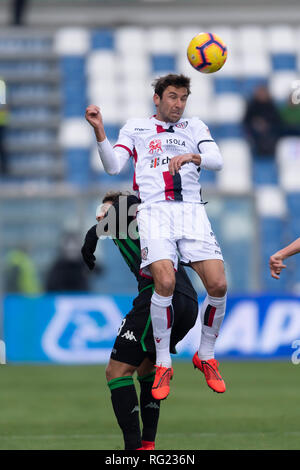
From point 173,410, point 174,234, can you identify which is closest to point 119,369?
point 174,234

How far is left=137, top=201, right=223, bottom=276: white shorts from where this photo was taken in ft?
17.5

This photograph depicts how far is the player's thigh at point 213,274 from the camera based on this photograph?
209 inches

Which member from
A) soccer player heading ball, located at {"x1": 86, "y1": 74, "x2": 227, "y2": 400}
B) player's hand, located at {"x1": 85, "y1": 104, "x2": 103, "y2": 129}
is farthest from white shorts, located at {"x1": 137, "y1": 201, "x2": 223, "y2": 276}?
player's hand, located at {"x1": 85, "y1": 104, "x2": 103, "y2": 129}

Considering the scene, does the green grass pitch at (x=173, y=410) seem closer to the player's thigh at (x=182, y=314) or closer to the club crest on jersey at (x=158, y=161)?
the player's thigh at (x=182, y=314)

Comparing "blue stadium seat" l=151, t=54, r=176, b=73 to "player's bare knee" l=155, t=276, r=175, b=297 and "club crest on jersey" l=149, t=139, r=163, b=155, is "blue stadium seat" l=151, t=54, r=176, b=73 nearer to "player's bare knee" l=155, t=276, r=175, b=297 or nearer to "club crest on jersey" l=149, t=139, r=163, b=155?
"club crest on jersey" l=149, t=139, r=163, b=155

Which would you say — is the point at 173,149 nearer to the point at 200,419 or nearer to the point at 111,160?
the point at 111,160

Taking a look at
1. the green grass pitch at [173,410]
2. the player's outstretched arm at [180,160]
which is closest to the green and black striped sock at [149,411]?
the green grass pitch at [173,410]

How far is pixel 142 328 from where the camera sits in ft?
18.2

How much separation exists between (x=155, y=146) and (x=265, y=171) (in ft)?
44.5

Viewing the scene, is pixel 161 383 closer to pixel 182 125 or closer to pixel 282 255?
pixel 282 255

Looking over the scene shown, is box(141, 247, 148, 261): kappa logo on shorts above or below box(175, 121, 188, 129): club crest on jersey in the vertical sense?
below

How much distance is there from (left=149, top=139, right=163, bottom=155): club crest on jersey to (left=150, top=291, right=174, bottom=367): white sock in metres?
0.83

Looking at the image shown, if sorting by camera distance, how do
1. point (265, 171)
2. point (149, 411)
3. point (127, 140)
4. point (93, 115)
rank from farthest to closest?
point (265, 171), point (149, 411), point (127, 140), point (93, 115)
